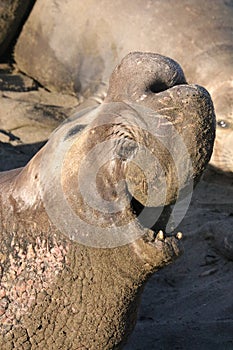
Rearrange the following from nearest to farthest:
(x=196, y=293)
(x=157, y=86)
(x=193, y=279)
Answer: (x=157, y=86), (x=196, y=293), (x=193, y=279)

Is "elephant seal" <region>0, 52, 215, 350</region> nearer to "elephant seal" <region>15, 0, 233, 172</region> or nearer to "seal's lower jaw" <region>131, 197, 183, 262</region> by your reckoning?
"seal's lower jaw" <region>131, 197, 183, 262</region>

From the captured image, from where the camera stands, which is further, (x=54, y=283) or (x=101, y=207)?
(x=54, y=283)

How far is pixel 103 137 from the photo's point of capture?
6.18 ft

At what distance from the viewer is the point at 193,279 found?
3477 millimetres

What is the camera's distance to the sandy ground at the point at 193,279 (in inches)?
114

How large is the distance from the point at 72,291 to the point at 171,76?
1.93 ft

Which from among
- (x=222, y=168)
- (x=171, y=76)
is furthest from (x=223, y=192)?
(x=171, y=76)

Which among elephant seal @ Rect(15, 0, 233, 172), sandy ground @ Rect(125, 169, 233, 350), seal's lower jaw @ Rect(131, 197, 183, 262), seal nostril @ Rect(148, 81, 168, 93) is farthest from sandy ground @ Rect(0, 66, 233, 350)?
seal nostril @ Rect(148, 81, 168, 93)

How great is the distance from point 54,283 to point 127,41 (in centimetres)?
327

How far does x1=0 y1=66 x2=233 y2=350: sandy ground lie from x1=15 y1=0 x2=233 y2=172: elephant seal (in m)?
0.63

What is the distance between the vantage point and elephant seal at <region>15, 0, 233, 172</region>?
16.5 ft

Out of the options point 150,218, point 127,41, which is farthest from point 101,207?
point 127,41

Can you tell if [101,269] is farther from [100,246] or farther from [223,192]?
[223,192]

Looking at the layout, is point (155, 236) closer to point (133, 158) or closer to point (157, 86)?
point (133, 158)
